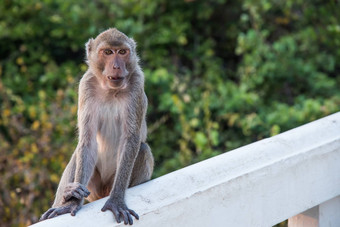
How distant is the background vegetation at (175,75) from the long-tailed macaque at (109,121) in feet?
5.10

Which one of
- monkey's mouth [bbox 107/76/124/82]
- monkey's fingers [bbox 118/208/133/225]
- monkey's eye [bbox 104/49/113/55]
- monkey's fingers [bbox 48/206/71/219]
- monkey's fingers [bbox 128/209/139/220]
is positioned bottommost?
monkey's fingers [bbox 48/206/71/219]

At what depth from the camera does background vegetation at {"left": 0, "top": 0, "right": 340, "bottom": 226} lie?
18.6ft

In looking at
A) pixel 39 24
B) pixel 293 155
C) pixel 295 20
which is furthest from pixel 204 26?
pixel 293 155

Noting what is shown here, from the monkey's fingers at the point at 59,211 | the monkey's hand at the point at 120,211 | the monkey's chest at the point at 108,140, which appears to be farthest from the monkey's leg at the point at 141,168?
the monkey's hand at the point at 120,211

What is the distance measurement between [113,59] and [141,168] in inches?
29.2

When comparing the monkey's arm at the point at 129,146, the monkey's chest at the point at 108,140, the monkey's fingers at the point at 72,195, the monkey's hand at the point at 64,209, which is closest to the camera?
the monkey's hand at the point at 64,209

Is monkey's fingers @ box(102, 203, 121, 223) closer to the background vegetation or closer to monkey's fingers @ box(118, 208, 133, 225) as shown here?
monkey's fingers @ box(118, 208, 133, 225)

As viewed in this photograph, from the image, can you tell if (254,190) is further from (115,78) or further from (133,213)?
(115,78)

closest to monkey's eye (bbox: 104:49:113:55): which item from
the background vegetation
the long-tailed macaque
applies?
the long-tailed macaque

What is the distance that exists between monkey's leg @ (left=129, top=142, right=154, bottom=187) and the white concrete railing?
868 mm

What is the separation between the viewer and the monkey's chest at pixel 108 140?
380cm

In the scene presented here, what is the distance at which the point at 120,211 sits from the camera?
252cm

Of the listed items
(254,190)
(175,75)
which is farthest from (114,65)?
(175,75)

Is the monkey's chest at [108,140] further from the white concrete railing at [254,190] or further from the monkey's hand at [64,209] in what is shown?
the white concrete railing at [254,190]
